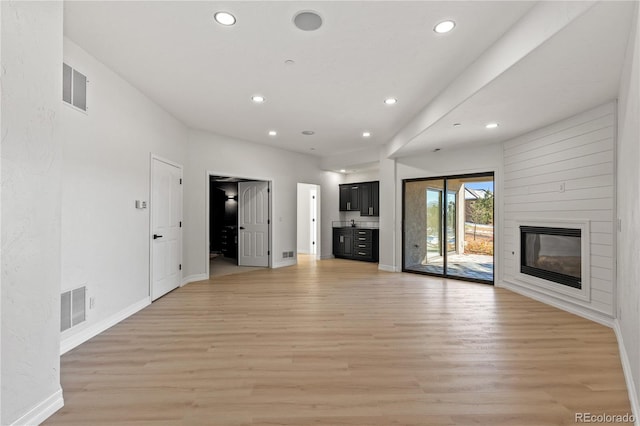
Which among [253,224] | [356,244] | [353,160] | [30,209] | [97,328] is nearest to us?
[30,209]

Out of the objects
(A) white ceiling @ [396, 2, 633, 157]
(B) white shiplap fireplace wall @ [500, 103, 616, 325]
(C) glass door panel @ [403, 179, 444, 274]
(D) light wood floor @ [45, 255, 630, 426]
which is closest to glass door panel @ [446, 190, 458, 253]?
(C) glass door panel @ [403, 179, 444, 274]

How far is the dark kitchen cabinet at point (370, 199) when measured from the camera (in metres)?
8.27

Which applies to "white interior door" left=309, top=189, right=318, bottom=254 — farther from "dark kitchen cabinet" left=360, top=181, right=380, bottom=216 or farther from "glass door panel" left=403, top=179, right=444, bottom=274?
"glass door panel" left=403, top=179, right=444, bottom=274

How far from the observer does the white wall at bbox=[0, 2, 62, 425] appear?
5.41ft

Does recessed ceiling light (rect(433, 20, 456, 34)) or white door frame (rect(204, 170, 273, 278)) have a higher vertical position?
recessed ceiling light (rect(433, 20, 456, 34))

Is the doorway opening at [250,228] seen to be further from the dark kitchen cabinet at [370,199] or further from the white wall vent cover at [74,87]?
the white wall vent cover at [74,87]

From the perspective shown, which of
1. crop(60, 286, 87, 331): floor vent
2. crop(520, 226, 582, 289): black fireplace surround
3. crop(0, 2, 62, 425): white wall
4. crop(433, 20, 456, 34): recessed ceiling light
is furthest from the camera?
crop(520, 226, 582, 289): black fireplace surround

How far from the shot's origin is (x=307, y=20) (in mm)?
2484

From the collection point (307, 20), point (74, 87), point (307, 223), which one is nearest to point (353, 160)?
point (307, 223)

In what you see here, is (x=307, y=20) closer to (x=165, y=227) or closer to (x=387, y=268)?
(x=165, y=227)

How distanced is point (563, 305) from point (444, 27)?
384 centimetres

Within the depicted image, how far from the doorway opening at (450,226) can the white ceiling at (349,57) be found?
4.76 ft

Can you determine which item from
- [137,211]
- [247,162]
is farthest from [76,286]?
[247,162]

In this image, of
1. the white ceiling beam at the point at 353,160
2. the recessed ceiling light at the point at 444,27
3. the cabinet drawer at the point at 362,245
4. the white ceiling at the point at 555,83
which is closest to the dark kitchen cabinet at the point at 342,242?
the cabinet drawer at the point at 362,245
